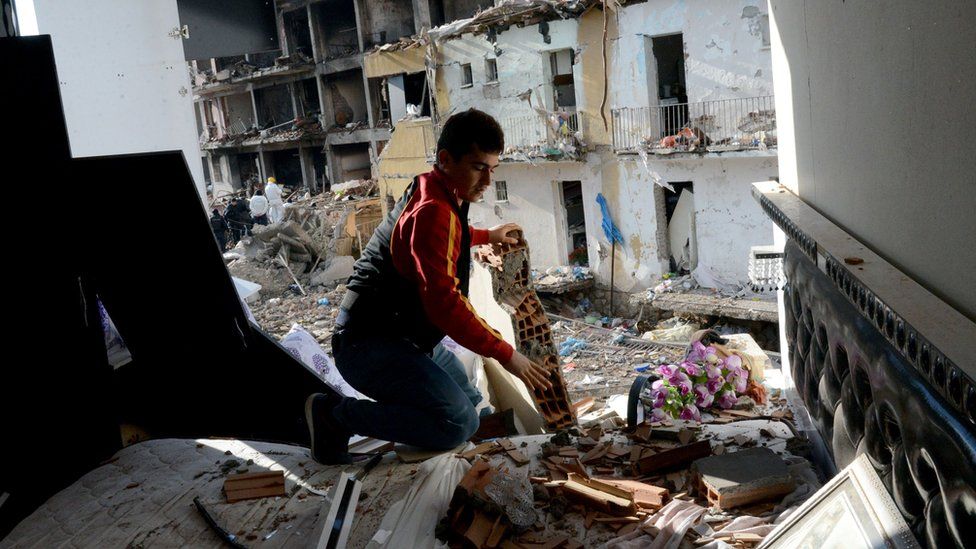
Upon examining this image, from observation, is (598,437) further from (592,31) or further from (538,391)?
(592,31)

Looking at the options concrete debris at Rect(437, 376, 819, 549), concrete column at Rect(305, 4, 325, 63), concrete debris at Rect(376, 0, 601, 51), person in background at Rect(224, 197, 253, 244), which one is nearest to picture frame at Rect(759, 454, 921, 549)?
concrete debris at Rect(437, 376, 819, 549)

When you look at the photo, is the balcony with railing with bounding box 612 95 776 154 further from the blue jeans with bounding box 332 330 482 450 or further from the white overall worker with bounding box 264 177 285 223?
the blue jeans with bounding box 332 330 482 450

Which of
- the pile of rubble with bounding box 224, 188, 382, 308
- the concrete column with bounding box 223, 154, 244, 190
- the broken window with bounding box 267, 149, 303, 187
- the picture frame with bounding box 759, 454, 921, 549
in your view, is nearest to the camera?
the picture frame with bounding box 759, 454, 921, 549

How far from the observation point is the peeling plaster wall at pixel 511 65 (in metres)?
23.9

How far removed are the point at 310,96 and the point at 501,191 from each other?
17380 mm

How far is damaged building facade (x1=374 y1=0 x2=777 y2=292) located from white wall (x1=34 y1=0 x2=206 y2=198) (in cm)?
1504

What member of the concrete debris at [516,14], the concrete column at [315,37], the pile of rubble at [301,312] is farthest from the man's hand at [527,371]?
the concrete column at [315,37]

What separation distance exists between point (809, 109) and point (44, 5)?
19.4 feet

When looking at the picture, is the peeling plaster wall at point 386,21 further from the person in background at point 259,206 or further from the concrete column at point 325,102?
the person in background at point 259,206

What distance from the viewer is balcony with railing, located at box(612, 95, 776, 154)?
19953mm

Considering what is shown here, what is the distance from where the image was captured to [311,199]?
113 ft

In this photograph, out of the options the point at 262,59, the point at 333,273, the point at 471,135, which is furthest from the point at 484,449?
the point at 262,59

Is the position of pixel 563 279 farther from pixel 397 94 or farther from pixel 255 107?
pixel 255 107

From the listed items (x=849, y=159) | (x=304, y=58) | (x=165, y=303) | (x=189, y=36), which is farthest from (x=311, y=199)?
(x=849, y=159)
